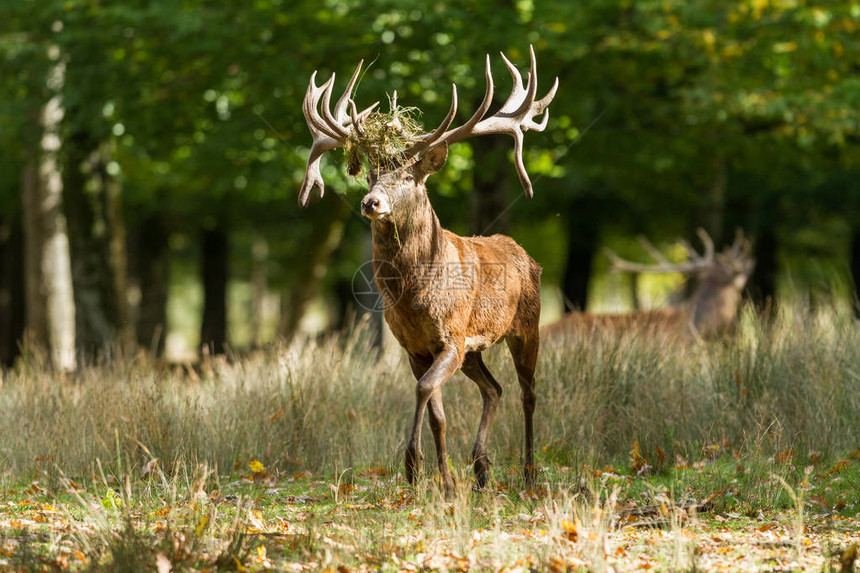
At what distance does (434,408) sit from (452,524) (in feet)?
3.29

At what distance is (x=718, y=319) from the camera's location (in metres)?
12.0

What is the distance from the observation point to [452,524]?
194 inches

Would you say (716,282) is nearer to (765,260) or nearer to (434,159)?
(434,159)

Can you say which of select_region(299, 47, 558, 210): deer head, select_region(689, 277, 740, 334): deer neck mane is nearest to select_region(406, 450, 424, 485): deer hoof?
select_region(299, 47, 558, 210): deer head

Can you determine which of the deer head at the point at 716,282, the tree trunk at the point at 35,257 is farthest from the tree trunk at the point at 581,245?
the tree trunk at the point at 35,257

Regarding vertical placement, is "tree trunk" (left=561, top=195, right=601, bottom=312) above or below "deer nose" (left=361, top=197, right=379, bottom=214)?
below

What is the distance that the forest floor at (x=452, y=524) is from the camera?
4613mm

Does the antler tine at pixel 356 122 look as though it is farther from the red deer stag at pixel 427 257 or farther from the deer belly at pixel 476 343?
the deer belly at pixel 476 343

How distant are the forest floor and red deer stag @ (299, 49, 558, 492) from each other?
463 millimetres

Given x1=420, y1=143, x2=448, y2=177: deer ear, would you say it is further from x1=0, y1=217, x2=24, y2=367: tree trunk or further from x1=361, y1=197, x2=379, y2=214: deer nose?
x1=0, y1=217, x2=24, y2=367: tree trunk

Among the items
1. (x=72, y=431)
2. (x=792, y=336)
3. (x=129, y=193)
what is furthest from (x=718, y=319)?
(x=129, y=193)

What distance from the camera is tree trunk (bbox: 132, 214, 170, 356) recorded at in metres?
19.6

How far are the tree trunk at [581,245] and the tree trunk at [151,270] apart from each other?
7771mm

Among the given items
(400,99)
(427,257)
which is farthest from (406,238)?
(400,99)
